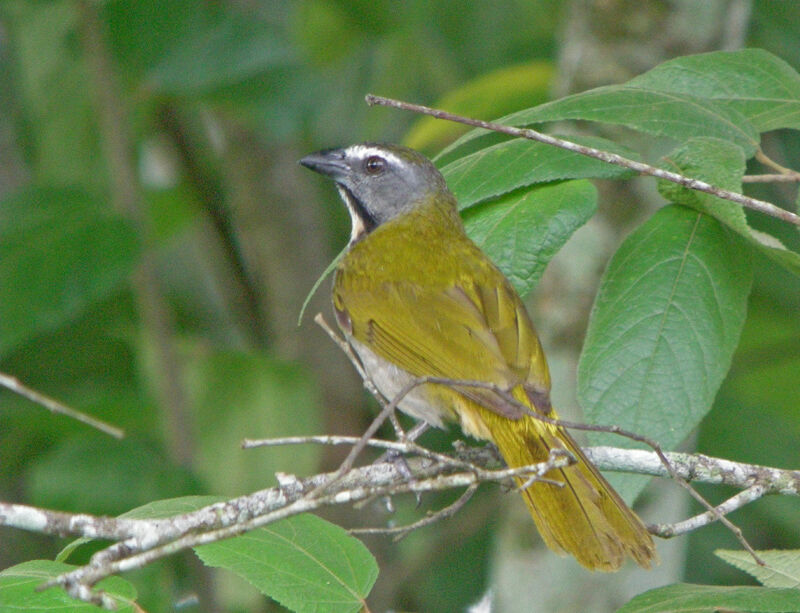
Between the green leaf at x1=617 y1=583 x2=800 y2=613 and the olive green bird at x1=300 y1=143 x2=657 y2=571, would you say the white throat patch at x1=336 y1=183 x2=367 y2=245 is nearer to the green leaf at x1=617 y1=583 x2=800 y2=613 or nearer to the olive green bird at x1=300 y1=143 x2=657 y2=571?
the olive green bird at x1=300 y1=143 x2=657 y2=571

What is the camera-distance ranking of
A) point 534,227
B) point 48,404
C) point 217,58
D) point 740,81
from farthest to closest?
point 217,58, point 740,81, point 534,227, point 48,404

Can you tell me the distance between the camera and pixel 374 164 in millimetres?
4027

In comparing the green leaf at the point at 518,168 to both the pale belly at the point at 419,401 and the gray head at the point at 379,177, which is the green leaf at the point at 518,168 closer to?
the pale belly at the point at 419,401

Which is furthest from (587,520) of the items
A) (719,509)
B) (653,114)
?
(653,114)

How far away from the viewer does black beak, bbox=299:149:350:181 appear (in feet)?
13.2

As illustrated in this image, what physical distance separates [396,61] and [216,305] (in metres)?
1.98

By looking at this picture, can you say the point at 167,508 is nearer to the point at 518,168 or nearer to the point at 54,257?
the point at 518,168

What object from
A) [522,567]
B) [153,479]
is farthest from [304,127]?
[522,567]

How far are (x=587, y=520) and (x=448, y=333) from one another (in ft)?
2.59

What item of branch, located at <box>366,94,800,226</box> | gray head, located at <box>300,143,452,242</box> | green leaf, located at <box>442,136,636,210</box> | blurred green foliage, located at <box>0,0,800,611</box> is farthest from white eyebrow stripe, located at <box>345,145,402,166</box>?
branch, located at <box>366,94,800,226</box>

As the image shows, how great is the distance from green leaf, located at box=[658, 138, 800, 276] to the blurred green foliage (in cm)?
194

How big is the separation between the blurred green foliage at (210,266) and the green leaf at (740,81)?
1.68 metres

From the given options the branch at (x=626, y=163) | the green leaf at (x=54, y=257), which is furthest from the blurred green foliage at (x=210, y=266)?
the branch at (x=626, y=163)

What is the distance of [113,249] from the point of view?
4023 mm
